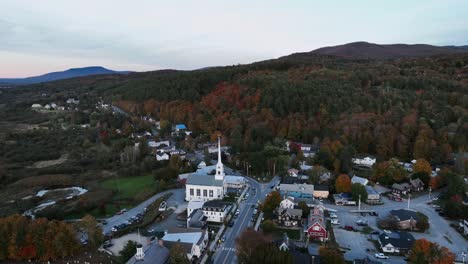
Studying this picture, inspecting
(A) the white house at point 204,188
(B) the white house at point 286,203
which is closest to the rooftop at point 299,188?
(B) the white house at point 286,203

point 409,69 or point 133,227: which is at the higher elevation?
point 409,69

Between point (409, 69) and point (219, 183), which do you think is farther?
point (409, 69)

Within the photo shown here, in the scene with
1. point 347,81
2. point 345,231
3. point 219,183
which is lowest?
point 345,231

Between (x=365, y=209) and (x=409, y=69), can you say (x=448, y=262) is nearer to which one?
(x=365, y=209)

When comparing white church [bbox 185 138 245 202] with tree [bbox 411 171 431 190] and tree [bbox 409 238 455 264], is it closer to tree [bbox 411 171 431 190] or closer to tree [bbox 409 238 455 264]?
tree [bbox 409 238 455 264]

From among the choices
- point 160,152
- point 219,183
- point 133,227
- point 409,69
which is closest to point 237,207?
point 219,183

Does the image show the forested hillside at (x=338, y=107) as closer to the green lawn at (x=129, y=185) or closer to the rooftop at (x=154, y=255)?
the green lawn at (x=129, y=185)

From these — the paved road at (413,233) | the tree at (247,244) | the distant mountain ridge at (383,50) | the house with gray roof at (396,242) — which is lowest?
the paved road at (413,233)

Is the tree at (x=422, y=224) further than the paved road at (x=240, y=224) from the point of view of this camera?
Yes
